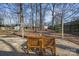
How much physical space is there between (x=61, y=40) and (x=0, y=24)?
83 centimetres

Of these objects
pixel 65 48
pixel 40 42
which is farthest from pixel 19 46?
pixel 65 48

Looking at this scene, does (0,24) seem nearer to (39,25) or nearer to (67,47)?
(39,25)

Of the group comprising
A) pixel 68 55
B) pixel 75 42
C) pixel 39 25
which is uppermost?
pixel 39 25

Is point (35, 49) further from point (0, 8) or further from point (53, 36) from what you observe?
point (0, 8)

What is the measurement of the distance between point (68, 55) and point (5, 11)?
101 cm

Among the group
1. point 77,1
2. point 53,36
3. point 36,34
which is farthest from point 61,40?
point 77,1

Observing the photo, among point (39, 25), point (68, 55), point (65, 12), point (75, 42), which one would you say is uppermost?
point (65, 12)

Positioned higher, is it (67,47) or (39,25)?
(39,25)

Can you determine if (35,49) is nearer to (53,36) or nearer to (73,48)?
(53,36)

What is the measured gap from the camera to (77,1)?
8.60 feet

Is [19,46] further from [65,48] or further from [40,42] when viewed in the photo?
[65,48]

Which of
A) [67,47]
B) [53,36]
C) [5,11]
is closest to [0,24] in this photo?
[5,11]

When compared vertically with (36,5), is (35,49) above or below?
below

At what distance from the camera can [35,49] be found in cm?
266
